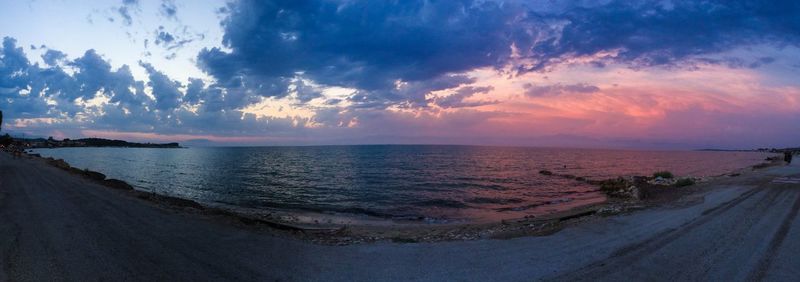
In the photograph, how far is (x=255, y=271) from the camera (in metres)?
8.87

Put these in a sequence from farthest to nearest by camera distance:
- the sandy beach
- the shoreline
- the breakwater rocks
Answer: the breakwater rocks
the shoreline
the sandy beach

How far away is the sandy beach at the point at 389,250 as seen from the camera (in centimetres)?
856

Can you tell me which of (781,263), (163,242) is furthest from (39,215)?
(781,263)

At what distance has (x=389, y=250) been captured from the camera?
436 inches

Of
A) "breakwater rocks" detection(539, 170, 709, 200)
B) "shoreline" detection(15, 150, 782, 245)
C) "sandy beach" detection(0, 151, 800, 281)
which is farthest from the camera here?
"breakwater rocks" detection(539, 170, 709, 200)

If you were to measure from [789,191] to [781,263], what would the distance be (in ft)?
63.3

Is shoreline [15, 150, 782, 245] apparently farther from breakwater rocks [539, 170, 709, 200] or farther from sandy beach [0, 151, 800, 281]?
breakwater rocks [539, 170, 709, 200]

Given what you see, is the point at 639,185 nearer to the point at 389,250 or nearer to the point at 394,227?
the point at 394,227

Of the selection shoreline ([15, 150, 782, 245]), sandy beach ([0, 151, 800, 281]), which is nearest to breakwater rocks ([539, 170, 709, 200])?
shoreline ([15, 150, 782, 245])

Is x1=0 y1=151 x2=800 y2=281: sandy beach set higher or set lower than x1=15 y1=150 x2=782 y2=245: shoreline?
higher

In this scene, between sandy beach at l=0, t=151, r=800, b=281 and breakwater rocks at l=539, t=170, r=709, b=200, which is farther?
breakwater rocks at l=539, t=170, r=709, b=200

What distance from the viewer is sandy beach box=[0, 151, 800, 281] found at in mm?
8562

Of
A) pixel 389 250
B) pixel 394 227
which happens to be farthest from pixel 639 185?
pixel 389 250

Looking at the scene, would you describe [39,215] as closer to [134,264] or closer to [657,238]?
[134,264]
